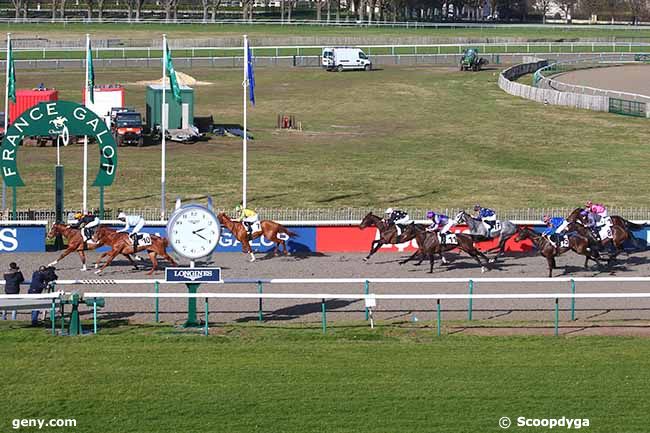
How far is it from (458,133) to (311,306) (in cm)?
2822

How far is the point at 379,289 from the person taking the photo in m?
23.5

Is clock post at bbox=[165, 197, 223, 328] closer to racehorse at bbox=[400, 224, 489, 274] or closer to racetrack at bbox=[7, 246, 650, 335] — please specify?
racetrack at bbox=[7, 246, 650, 335]

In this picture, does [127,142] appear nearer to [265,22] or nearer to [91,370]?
[91,370]

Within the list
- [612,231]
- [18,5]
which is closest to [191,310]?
[612,231]

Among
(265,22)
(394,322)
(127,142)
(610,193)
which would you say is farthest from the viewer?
(265,22)

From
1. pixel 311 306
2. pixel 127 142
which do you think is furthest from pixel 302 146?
pixel 311 306

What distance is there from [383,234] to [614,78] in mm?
45387

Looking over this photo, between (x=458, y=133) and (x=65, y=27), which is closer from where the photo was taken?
(x=458, y=133)

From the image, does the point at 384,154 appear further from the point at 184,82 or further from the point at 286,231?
the point at 184,82

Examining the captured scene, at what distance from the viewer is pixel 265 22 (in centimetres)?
11662

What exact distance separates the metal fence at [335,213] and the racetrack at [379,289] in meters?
2.70

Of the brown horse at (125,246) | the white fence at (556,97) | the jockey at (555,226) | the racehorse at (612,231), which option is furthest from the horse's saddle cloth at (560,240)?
the white fence at (556,97)

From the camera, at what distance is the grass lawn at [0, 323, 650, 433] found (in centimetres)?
1512

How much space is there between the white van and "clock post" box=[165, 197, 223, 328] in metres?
53.9
